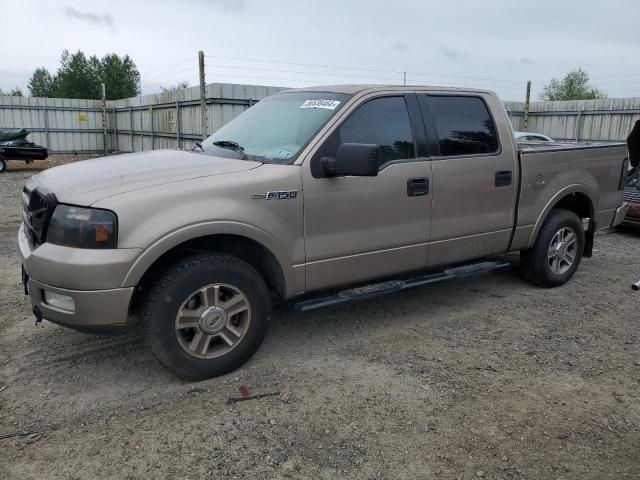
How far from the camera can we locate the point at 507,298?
17.5 feet

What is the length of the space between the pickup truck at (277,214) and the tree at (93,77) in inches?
2429

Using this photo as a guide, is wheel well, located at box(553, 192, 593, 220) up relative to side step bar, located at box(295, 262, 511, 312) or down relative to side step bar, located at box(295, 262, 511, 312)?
up

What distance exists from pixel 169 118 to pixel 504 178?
15651 millimetres

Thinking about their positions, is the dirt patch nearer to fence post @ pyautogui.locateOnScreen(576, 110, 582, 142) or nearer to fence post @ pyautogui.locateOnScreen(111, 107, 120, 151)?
fence post @ pyautogui.locateOnScreen(111, 107, 120, 151)

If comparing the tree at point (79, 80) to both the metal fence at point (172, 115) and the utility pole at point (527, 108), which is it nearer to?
the metal fence at point (172, 115)

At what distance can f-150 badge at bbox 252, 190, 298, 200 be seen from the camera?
3.54 metres

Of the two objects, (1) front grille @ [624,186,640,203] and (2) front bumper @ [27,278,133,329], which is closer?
(2) front bumper @ [27,278,133,329]

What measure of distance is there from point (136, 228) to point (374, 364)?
185 cm

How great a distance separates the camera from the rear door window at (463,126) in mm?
4551

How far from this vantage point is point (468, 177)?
4.59m

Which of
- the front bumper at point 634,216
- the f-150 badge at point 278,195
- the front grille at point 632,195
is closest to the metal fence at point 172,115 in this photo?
the front grille at point 632,195

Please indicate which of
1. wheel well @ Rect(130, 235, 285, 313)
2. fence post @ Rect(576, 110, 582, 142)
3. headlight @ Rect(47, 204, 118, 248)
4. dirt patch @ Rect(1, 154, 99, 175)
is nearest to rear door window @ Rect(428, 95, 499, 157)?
wheel well @ Rect(130, 235, 285, 313)

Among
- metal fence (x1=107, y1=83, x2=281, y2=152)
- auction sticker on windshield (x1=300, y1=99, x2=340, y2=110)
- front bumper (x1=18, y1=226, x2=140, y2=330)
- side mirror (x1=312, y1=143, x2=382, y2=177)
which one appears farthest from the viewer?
metal fence (x1=107, y1=83, x2=281, y2=152)

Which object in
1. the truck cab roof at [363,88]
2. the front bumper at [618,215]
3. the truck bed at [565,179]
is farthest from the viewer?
the front bumper at [618,215]
